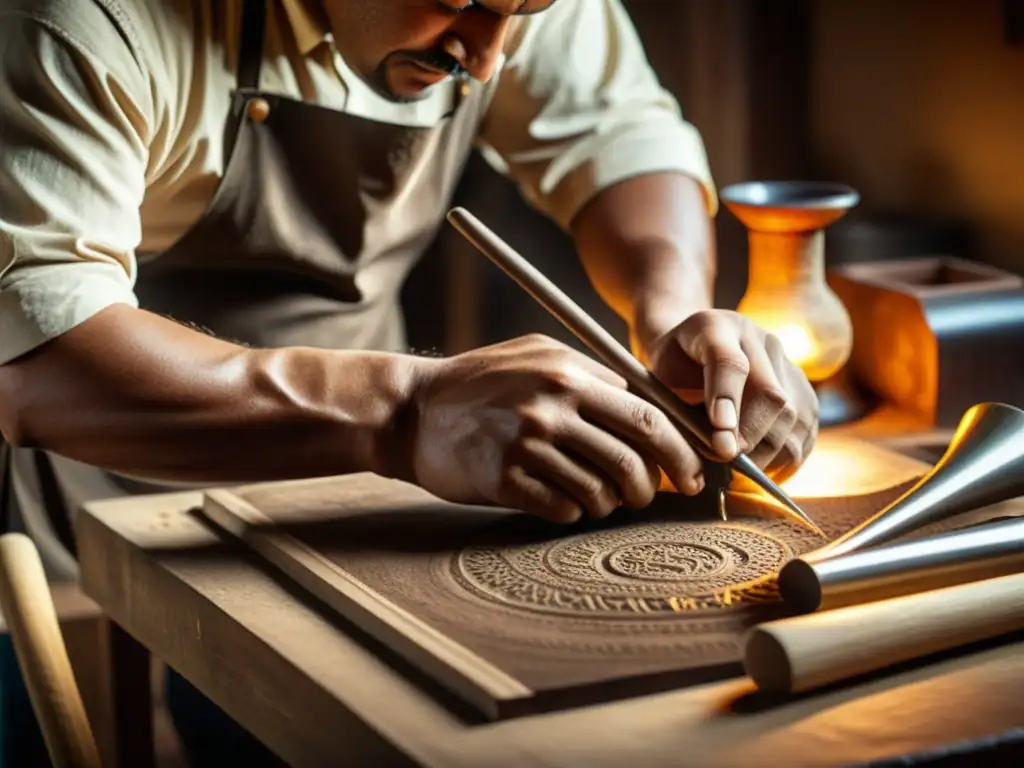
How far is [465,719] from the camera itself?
119 cm

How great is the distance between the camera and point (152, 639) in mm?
1603

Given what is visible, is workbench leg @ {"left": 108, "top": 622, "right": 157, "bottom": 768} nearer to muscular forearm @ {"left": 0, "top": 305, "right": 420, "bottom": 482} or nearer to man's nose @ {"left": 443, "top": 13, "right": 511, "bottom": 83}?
muscular forearm @ {"left": 0, "top": 305, "right": 420, "bottom": 482}

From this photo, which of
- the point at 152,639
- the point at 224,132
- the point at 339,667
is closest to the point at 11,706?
the point at 152,639

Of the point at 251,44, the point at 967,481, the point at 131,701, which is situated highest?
the point at 251,44

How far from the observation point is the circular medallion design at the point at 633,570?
1394 millimetres

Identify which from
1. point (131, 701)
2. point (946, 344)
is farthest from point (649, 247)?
point (131, 701)

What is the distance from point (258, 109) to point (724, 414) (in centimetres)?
79

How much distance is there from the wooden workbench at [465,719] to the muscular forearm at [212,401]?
0.14 meters

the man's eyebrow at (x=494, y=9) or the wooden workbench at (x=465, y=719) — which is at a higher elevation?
the man's eyebrow at (x=494, y=9)

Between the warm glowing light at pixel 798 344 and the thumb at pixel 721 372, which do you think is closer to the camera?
the thumb at pixel 721 372

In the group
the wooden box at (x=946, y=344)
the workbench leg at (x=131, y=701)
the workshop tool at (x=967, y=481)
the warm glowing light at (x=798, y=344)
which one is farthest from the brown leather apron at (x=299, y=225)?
the workshop tool at (x=967, y=481)

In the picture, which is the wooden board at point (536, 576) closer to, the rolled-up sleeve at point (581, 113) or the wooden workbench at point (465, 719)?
the wooden workbench at point (465, 719)

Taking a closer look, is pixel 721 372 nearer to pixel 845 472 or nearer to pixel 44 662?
pixel 845 472

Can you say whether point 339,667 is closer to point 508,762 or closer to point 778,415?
point 508,762
